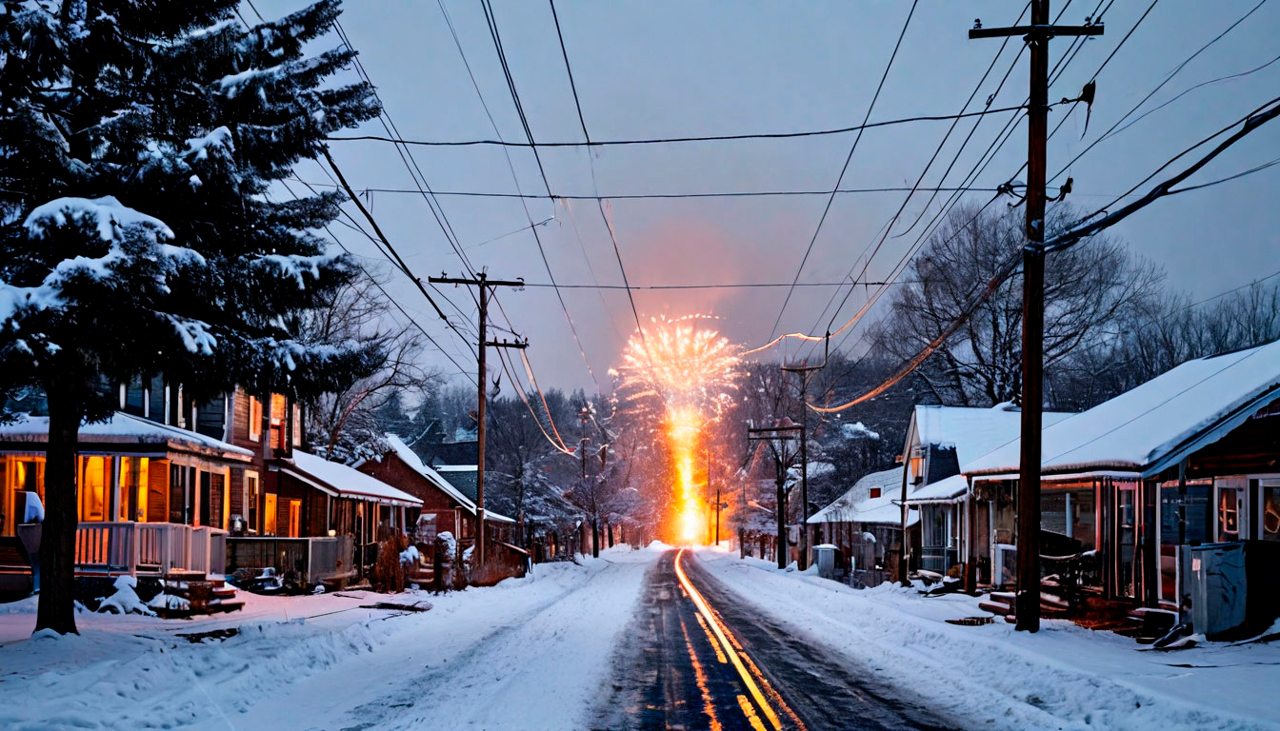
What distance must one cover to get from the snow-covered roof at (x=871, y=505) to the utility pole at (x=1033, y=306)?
2980 cm

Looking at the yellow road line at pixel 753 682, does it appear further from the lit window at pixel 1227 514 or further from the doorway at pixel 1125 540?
the lit window at pixel 1227 514

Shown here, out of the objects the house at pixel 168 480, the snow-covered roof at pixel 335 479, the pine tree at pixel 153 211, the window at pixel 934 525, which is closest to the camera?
the pine tree at pixel 153 211

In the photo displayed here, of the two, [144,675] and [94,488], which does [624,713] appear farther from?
[94,488]

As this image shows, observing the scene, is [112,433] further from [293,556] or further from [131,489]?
[293,556]

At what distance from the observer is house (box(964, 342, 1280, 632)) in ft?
55.6

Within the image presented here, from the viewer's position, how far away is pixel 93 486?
24719 mm

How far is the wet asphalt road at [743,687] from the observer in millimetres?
10273

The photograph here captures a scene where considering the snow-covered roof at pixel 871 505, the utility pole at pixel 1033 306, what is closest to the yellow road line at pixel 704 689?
the utility pole at pixel 1033 306

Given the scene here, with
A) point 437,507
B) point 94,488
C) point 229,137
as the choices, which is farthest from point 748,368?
point 229,137

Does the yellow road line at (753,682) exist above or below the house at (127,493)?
below

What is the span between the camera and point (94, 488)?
81.0ft

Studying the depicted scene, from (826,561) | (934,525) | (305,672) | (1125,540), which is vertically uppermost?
(1125,540)

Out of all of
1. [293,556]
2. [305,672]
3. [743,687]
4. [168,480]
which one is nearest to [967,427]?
[293,556]

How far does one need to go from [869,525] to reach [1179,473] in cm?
3433
